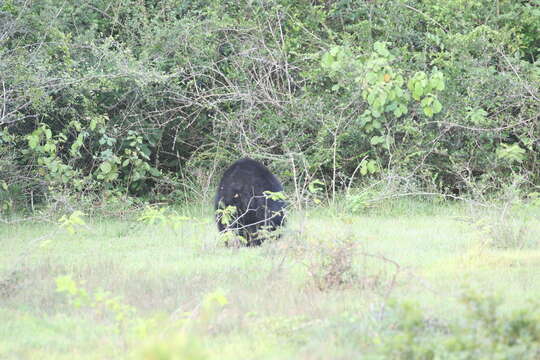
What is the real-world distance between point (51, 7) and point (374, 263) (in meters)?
6.55

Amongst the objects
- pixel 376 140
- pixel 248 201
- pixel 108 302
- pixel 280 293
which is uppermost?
pixel 376 140

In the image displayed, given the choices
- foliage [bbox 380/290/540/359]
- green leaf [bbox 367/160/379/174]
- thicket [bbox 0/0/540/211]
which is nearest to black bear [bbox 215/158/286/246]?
thicket [bbox 0/0/540/211]

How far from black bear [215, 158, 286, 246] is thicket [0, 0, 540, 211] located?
2.75 meters

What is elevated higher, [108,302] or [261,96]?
[261,96]

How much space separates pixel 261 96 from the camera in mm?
12867

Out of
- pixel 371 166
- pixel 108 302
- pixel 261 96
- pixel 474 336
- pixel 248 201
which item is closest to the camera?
pixel 474 336

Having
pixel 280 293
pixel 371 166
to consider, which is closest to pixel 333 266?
pixel 280 293

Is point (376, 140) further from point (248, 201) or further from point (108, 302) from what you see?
point (108, 302)

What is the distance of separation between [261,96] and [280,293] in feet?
22.3

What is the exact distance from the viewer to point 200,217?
1112 cm

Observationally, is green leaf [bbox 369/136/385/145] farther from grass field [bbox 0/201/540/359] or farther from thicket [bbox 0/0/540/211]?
grass field [bbox 0/201/540/359]

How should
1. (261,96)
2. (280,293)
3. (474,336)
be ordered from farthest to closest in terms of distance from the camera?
(261,96) < (280,293) < (474,336)

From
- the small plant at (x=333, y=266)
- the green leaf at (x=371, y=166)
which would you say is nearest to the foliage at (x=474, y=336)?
the small plant at (x=333, y=266)

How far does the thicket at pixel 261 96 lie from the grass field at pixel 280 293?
77.3 inches
